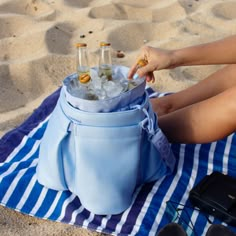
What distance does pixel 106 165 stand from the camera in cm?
109

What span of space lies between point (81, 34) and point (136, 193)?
3.45 ft

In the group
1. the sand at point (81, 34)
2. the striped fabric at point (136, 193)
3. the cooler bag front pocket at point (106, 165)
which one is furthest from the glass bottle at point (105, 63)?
the sand at point (81, 34)

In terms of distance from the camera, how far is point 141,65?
→ 1170 millimetres

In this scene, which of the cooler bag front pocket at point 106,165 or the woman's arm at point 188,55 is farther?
the woman's arm at point 188,55

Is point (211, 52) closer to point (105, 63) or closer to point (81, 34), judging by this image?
point (105, 63)

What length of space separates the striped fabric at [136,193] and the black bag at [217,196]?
0.08 ft

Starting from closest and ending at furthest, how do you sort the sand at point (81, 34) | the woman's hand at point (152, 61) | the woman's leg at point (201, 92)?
the woman's hand at point (152, 61) < the woman's leg at point (201, 92) < the sand at point (81, 34)

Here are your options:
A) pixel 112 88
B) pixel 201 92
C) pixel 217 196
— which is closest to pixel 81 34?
pixel 201 92

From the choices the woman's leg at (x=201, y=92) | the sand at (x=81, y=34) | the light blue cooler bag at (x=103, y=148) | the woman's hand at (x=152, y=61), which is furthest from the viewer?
the sand at (x=81, y=34)

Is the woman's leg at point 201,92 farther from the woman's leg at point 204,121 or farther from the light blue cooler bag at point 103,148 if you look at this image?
the light blue cooler bag at point 103,148

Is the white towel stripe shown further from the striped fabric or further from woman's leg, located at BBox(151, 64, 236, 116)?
woman's leg, located at BBox(151, 64, 236, 116)

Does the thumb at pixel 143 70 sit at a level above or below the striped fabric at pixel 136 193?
above

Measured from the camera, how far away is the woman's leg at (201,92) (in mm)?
1384

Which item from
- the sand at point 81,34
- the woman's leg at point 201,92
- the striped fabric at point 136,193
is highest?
the woman's leg at point 201,92
